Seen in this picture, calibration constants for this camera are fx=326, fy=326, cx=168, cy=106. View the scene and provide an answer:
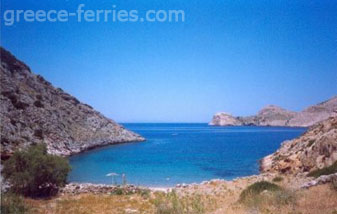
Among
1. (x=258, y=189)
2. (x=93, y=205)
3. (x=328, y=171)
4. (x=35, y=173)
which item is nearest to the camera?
(x=93, y=205)

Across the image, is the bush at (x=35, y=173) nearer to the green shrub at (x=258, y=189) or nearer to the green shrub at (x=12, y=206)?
the green shrub at (x=12, y=206)

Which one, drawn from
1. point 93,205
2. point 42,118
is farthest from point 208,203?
point 42,118

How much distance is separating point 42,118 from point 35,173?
47.9m

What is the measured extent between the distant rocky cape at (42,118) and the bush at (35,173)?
833 inches

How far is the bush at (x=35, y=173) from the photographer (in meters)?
23.0

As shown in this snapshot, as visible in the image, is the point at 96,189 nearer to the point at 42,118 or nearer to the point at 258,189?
the point at 258,189

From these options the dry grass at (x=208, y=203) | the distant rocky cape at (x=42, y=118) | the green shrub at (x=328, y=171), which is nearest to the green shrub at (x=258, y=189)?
the dry grass at (x=208, y=203)

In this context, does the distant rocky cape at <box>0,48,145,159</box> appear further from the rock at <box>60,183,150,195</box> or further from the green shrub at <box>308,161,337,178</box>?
the green shrub at <box>308,161,337,178</box>

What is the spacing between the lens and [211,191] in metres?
24.3

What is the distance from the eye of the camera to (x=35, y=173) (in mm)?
22984

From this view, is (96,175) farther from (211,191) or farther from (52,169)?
(211,191)

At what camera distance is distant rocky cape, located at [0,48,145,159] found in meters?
57.4

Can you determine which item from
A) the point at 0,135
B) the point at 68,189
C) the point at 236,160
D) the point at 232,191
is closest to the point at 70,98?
the point at 0,135

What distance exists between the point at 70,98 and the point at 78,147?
27.9m
